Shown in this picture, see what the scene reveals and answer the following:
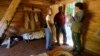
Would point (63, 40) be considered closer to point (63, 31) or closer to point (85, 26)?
point (63, 31)

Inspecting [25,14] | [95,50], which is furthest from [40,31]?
[95,50]

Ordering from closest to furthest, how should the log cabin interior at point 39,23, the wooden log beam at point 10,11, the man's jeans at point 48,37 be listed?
the log cabin interior at point 39,23
the wooden log beam at point 10,11
the man's jeans at point 48,37

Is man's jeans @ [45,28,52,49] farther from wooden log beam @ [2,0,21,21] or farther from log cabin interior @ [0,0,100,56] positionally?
wooden log beam @ [2,0,21,21]

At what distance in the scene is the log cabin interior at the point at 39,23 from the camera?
13.2 ft

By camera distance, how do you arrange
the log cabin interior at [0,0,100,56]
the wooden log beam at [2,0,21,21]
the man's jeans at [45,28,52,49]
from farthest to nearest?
the man's jeans at [45,28,52,49] < the wooden log beam at [2,0,21,21] < the log cabin interior at [0,0,100,56]

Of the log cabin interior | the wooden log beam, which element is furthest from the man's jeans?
the wooden log beam

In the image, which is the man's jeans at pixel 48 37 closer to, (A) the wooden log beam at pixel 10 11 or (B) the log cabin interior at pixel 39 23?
(B) the log cabin interior at pixel 39 23

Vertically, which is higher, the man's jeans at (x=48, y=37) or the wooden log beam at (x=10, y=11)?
the wooden log beam at (x=10, y=11)

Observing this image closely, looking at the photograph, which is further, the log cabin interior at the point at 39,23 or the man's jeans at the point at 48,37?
the man's jeans at the point at 48,37

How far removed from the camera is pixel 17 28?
6078 millimetres

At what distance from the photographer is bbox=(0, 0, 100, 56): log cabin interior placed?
403 centimetres

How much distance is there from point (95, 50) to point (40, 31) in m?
2.85

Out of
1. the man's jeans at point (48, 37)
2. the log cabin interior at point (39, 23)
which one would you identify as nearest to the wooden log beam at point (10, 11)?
the log cabin interior at point (39, 23)

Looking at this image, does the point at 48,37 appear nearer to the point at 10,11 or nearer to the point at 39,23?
the point at 10,11
